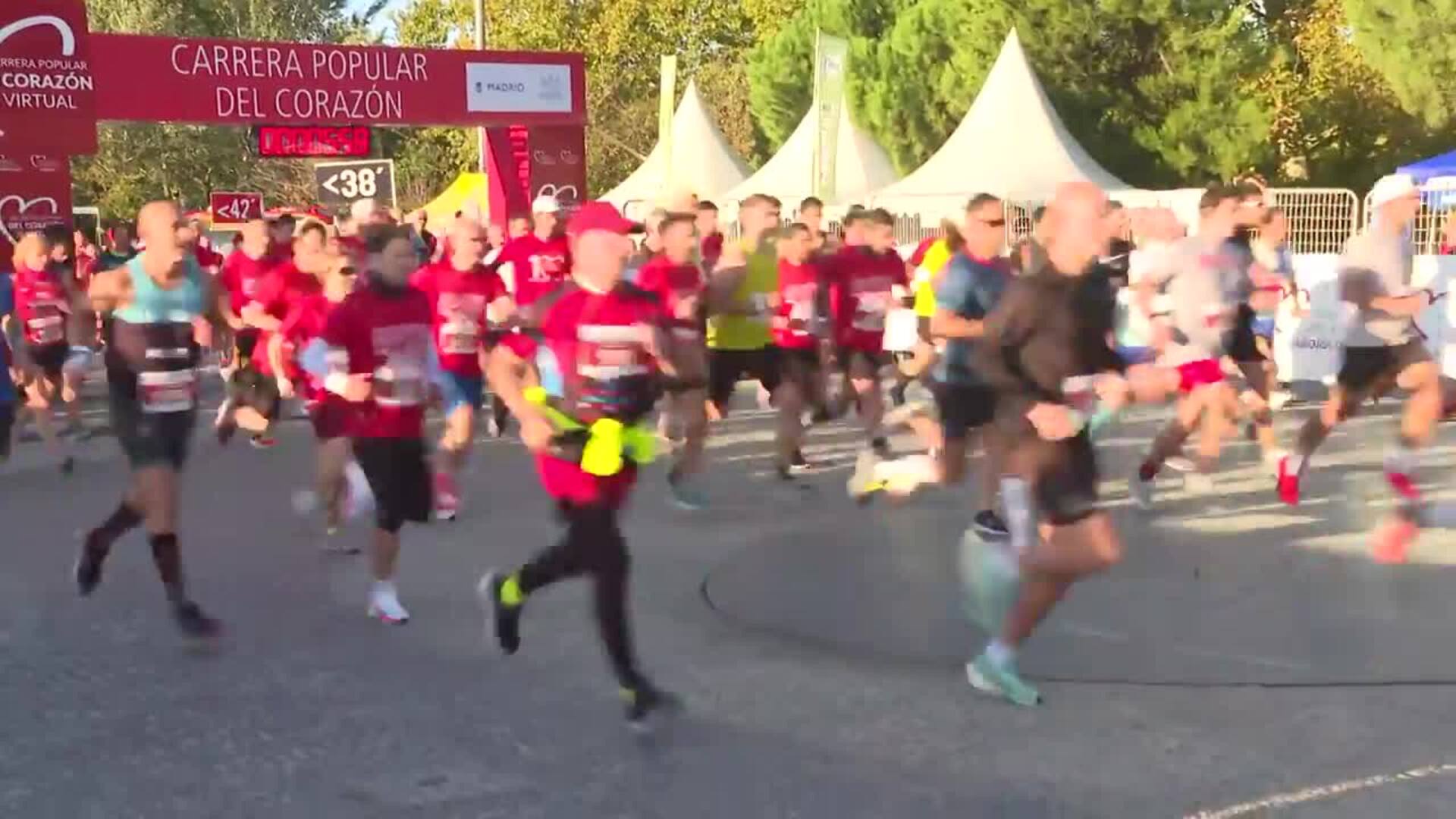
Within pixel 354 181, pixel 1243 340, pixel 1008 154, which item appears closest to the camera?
pixel 1243 340

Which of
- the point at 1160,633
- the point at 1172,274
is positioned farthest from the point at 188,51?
the point at 1160,633

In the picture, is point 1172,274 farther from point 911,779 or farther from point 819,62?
point 819,62

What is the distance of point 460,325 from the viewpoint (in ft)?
31.9

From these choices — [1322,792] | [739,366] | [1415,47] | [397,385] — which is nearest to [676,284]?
[739,366]

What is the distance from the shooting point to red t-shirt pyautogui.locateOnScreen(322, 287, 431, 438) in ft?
21.7

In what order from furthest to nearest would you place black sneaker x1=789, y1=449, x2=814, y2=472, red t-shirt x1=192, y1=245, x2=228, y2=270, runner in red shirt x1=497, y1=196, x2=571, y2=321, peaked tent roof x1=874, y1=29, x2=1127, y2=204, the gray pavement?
peaked tent roof x1=874, y1=29, x2=1127, y2=204, red t-shirt x1=192, y1=245, x2=228, y2=270, runner in red shirt x1=497, y1=196, x2=571, y2=321, black sneaker x1=789, y1=449, x2=814, y2=472, the gray pavement

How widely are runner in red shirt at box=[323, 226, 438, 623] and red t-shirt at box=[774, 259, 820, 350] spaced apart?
368 cm

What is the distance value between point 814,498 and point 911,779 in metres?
5.02

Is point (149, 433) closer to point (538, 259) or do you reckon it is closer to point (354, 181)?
point (538, 259)

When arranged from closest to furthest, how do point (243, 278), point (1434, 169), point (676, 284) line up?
point (676, 284) → point (243, 278) → point (1434, 169)

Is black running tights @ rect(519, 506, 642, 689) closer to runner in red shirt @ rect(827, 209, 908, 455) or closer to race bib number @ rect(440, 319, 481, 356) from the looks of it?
race bib number @ rect(440, 319, 481, 356)

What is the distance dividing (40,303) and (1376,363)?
31.0 ft

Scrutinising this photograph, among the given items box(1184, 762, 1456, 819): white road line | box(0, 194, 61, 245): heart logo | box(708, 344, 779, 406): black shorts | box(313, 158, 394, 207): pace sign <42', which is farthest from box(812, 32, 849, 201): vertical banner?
box(1184, 762, 1456, 819): white road line

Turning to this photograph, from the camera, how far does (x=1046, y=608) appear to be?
545cm
